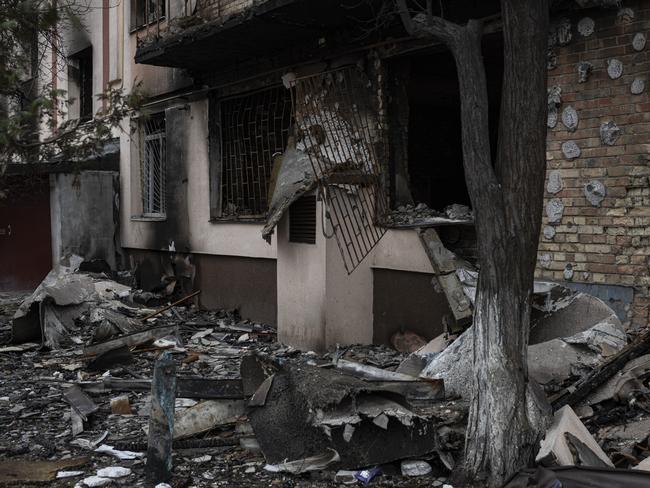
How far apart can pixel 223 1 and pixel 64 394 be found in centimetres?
574

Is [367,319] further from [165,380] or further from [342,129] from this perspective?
[165,380]

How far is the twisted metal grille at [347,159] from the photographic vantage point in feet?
22.6

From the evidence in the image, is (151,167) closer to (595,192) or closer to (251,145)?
(251,145)

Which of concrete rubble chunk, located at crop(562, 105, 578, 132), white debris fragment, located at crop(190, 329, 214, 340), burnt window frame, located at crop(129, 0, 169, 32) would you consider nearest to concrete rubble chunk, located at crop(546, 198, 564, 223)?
concrete rubble chunk, located at crop(562, 105, 578, 132)

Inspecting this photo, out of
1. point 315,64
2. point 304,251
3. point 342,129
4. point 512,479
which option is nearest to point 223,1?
point 315,64

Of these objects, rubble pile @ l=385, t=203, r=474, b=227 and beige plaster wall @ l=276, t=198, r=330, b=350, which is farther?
beige plaster wall @ l=276, t=198, r=330, b=350

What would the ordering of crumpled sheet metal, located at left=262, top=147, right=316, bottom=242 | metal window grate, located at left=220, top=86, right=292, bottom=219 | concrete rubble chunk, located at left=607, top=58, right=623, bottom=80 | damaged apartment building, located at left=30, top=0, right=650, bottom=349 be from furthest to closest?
metal window grate, located at left=220, top=86, right=292, bottom=219
crumpled sheet metal, located at left=262, top=147, right=316, bottom=242
damaged apartment building, located at left=30, top=0, right=650, bottom=349
concrete rubble chunk, located at left=607, top=58, right=623, bottom=80

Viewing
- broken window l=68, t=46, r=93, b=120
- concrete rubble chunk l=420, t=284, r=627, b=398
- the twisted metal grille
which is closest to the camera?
concrete rubble chunk l=420, t=284, r=627, b=398

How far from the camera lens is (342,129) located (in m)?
7.16

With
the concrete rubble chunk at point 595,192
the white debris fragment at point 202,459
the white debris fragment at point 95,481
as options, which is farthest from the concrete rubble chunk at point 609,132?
the white debris fragment at point 95,481

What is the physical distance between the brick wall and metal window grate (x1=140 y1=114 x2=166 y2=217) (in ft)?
24.3

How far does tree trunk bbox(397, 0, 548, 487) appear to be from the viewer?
11.7ft

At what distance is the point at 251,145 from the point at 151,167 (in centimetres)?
295

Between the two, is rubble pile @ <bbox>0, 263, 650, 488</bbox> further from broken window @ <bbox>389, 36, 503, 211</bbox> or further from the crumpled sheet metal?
broken window @ <bbox>389, 36, 503, 211</bbox>
